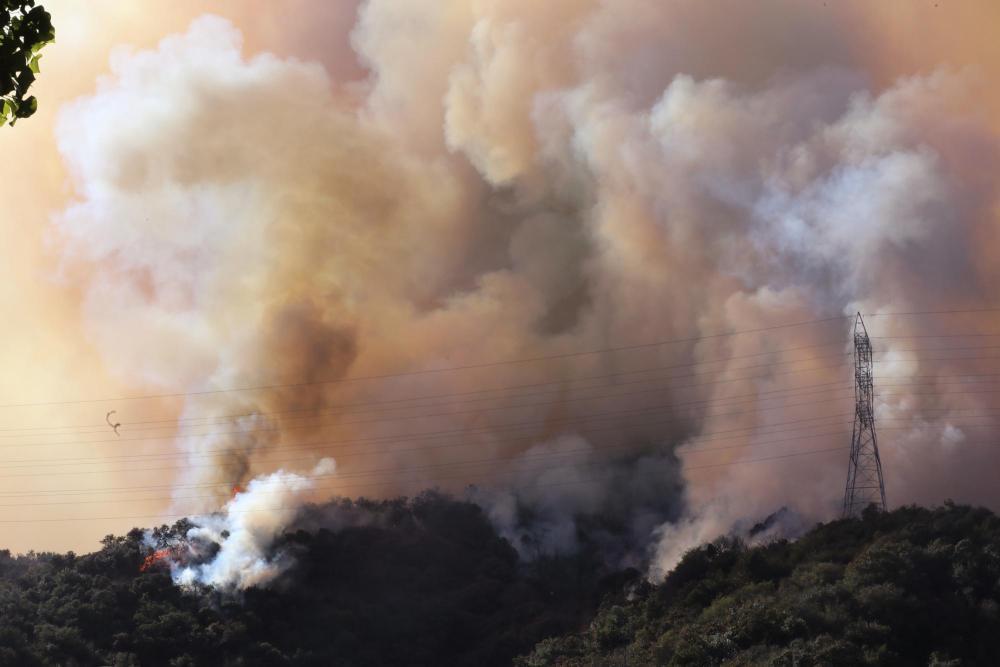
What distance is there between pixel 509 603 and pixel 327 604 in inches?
424

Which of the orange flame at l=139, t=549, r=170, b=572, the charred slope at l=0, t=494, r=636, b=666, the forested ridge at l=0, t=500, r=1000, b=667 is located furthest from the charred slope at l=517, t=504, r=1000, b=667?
the orange flame at l=139, t=549, r=170, b=572

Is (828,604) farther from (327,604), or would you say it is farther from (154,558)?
(154,558)

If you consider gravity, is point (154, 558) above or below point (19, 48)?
above

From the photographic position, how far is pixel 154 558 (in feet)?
278

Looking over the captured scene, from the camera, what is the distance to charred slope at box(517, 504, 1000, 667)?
56500 millimetres

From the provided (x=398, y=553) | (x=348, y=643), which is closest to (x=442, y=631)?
(x=348, y=643)

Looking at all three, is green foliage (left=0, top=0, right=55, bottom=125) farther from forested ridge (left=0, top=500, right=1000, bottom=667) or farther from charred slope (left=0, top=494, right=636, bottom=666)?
charred slope (left=0, top=494, right=636, bottom=666)

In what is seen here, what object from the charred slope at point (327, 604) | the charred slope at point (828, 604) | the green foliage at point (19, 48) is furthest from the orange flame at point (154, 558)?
the green foliage at point (19, 48)

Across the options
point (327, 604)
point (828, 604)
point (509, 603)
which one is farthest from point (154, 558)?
point (828, 604)

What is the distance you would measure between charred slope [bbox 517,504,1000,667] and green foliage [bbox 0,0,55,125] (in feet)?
148

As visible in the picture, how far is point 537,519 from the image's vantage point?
93688 mm

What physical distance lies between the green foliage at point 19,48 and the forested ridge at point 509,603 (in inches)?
1789

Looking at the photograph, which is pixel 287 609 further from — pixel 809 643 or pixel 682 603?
pixel 809 643

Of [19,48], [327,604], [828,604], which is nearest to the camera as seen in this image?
[19,48]
